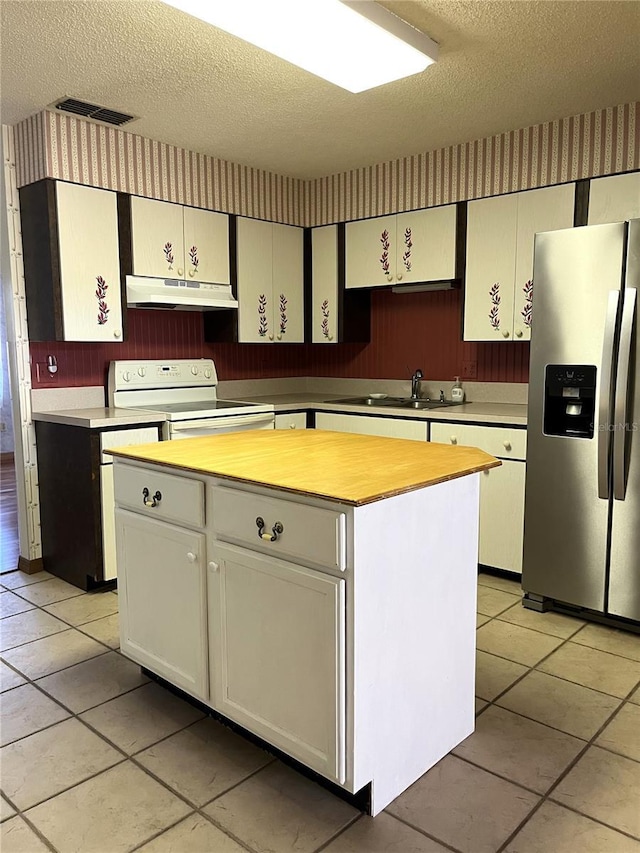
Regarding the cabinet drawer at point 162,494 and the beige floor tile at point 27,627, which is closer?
the cabinet drawer at point 162,494

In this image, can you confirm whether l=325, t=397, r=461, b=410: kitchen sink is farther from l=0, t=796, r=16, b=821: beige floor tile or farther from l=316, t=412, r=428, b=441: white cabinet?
l=0, t=796, r=16, b=821: beige floor tile

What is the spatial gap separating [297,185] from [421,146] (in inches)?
45.9

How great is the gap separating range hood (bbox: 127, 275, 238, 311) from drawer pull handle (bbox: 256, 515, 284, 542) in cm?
228

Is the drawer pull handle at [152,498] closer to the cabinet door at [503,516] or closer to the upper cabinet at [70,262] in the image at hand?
the upper cabinet at [70,262]

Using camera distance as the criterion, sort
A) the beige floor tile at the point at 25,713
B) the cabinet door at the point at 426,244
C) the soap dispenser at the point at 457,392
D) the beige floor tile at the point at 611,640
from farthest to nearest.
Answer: the soap dispenser at the point at 457,392 → the cabinet door at the point at 426,244 → the beige floor tile at the point at 611,640 → the beige floor tile at the point at 25,713

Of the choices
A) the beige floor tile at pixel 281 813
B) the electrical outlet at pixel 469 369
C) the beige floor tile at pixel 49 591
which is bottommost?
the beige floor tile at pixel 49 591

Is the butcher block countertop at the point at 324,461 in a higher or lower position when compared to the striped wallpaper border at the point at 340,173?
lower

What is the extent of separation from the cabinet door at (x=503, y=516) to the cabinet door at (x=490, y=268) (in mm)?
841

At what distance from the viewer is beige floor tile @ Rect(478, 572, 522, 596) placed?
3.50 m

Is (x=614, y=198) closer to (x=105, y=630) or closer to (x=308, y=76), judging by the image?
(x=308, y=76)

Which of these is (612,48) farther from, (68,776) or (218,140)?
(68,776)

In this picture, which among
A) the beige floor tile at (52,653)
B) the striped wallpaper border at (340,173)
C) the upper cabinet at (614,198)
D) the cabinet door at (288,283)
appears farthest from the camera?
the cabinet door at (288,283)

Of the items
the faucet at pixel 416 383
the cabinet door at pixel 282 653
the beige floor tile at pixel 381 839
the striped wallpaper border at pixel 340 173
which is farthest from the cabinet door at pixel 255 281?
the beige floor tile at pixel 381 839

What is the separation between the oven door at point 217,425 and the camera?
3662mm
